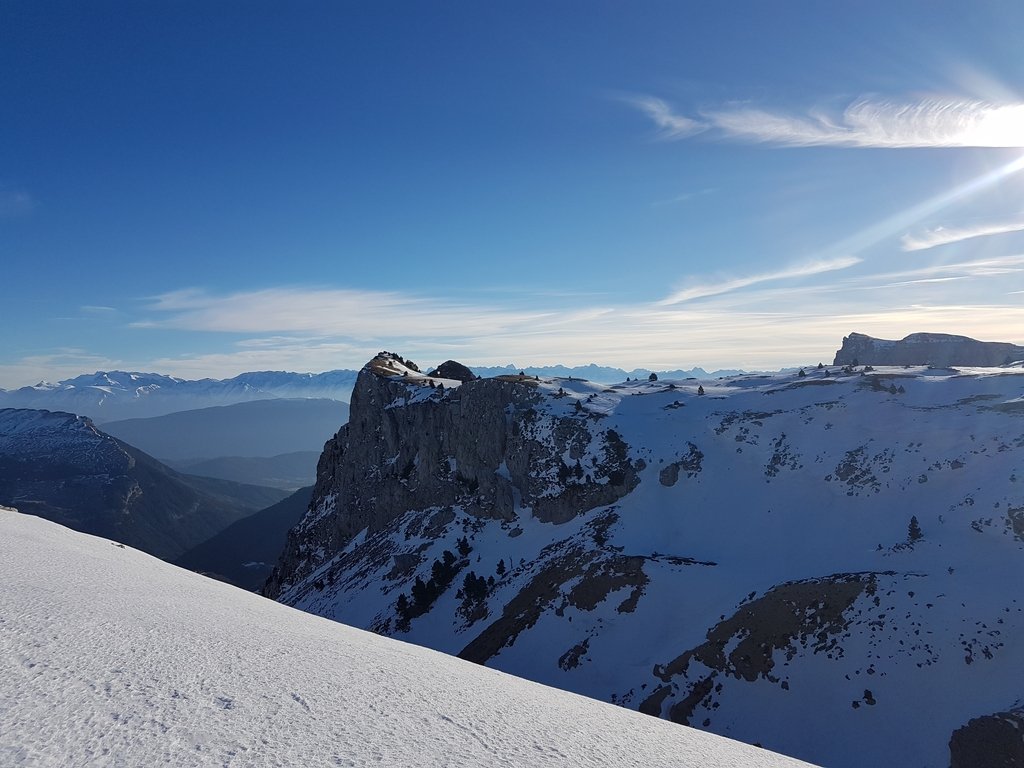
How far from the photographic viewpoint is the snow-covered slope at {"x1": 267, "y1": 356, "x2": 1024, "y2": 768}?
34.6 m

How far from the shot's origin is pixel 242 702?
774 cm

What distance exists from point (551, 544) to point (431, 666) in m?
54.6

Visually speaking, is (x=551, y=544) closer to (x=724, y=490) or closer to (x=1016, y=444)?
(x=724, y=490)

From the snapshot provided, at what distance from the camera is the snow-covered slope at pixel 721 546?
113ft

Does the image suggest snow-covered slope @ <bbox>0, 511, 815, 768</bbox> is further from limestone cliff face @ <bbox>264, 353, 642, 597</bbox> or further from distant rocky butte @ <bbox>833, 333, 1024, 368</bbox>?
distant rocky butte @ <bbox>833, 333, 1024, 368</bbox>

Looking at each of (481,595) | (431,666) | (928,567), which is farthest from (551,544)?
(431,666)

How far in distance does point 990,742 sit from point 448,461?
68029mm

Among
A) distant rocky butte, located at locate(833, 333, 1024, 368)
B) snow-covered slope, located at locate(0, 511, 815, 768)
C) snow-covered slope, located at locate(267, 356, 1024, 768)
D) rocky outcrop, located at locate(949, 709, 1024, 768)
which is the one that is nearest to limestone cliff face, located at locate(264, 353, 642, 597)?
snow-covered slope, located at locate(267, 356, 1024, 768)

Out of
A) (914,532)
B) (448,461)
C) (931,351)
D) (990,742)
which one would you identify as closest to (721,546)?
(914,532)

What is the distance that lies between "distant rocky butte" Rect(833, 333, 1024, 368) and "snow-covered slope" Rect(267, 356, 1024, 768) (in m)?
69.3

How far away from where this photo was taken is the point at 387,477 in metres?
93.9

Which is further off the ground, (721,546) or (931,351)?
(931,351)

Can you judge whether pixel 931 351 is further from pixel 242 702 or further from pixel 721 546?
pixel 242 702

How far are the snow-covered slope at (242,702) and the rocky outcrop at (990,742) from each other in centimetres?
2437
